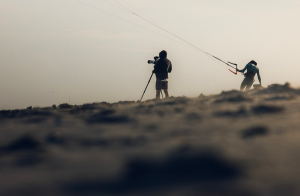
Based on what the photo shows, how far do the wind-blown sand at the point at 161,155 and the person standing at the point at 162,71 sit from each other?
5.97m

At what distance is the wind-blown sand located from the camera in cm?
241

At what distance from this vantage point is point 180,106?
617 cm

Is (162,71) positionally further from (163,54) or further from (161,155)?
(161,155)

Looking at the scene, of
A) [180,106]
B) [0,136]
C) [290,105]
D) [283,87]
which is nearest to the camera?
[0,136]

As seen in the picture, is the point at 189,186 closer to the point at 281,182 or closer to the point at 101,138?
the point at 281,182

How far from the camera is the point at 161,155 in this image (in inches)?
120

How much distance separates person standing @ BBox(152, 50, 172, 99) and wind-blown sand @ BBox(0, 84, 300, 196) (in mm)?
5967

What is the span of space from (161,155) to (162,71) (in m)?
8.17

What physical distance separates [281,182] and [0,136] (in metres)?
3.89

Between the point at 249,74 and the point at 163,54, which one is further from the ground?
the point at 163,54

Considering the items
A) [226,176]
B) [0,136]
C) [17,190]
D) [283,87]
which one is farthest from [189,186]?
[283,87]

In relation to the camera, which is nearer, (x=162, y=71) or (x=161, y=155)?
(x=161, y=155)

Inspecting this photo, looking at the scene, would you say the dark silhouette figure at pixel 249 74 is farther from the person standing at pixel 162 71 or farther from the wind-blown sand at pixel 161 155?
the wind-blown sand at pixel 161 155

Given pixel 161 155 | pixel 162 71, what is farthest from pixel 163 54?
pixel 161 155
